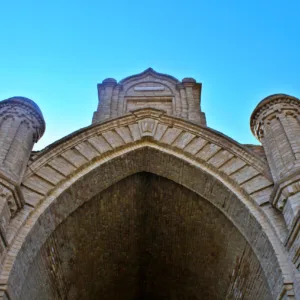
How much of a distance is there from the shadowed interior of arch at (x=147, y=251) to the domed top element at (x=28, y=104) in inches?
82.5

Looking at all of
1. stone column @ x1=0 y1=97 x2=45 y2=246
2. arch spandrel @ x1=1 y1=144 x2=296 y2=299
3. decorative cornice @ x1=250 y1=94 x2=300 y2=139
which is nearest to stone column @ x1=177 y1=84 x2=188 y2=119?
decorative cornice @ x1=250 y1=94 x2=300 y2=139

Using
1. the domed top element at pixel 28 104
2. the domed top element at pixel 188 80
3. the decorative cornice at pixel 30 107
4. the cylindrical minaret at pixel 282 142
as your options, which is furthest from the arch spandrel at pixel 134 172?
the domed top element at pixel 188 80

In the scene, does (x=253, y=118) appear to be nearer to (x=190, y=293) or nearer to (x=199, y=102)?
(x=199, y=102)

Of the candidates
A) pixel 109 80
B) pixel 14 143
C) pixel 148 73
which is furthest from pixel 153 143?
pixel 148 73

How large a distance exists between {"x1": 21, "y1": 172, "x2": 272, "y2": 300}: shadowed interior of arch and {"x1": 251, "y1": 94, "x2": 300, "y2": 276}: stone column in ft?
4.27

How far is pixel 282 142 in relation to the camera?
7.80m

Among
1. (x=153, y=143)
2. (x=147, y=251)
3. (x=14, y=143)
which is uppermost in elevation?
(x=153, y=143)

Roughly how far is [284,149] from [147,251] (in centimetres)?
412

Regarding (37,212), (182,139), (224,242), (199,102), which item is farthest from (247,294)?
(199,102)

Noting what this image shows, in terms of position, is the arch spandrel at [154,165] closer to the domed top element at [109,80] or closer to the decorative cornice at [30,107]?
the decorative cornice at [30,107]

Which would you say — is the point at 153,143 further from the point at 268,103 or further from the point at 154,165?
the point at 268,103

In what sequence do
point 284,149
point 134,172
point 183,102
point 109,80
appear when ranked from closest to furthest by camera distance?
1. point 284,149
2. point 134,172
3. point 183,102
4. point 109,80

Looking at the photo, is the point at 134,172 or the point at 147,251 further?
the point at 147,251

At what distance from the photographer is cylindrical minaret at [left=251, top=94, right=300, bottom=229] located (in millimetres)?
Answer: 6699
